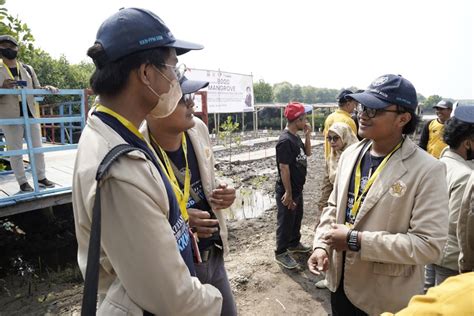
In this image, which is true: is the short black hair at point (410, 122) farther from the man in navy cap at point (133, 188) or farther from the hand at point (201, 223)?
the man in navy cap at point (133, 188)

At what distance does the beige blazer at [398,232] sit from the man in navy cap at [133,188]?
1137 mm

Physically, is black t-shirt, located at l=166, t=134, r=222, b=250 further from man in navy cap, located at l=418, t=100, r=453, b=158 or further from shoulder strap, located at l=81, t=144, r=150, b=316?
man in navy cap, located at l=418, t=100, r=453, b=158

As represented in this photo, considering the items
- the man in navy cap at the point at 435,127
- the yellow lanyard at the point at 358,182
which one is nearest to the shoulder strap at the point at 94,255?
the yellow lanyard at the point at 358,182

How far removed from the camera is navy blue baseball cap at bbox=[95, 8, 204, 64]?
3.78 feet

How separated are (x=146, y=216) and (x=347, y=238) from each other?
1.36 metres

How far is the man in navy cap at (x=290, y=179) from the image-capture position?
14.1ft

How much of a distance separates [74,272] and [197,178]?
381 cm

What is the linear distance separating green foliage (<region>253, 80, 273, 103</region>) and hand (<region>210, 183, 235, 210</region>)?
Result: 129 feet

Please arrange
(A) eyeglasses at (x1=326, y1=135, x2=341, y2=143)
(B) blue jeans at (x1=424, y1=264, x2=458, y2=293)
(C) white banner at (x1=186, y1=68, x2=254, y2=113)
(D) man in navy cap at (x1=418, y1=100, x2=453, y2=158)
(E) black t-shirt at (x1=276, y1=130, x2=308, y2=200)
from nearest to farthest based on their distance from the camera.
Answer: (B) blue jeans at (x1=424, y1=264, x2=458, y2=293)
(A) eyeglasses at (x1=326, y1=135, x2=341, y2=143)
(E) black t-shirt at (x1=276, y1=130, x2=308, y2=200)
(D) man in navy cap at (x1=418, y1=100, x2=453, y2=158)
(C) white banner at (x1=186, y1=68, x2=254, y2=113)

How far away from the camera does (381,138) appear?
6.93ft

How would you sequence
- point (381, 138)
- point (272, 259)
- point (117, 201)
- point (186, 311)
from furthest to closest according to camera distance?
point (272, 259), point (381, 138), point (186, 311), point (117, 201)

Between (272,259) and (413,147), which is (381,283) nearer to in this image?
(413,147)


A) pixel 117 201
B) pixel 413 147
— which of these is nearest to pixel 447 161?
pixel 413 147

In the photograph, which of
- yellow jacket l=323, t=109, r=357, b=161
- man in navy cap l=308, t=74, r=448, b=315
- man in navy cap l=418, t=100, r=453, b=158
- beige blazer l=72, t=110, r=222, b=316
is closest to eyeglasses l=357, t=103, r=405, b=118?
man in navy cap l=308, t=74, r=448, b=315
